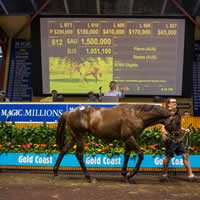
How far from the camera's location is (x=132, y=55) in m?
12.8

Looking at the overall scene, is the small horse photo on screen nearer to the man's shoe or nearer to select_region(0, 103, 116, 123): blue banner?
select_region(0, 103, 116, 123): blue banner

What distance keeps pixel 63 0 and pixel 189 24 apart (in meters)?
5.62

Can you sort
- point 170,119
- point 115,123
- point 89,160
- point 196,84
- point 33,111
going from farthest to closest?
point 196,84 < point 33,111 < point 89,160 < point 115,123 < point 170,119

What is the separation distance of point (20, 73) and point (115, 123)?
947 cm

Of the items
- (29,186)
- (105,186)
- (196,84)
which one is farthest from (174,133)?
(196,84)

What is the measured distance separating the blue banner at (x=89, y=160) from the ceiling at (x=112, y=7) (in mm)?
7506

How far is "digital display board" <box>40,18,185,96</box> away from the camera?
12.7 metres

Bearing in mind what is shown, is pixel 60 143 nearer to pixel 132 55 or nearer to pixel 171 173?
pixel 171 173

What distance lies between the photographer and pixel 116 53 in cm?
1280

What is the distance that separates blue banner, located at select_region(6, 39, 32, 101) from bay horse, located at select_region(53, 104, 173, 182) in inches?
329

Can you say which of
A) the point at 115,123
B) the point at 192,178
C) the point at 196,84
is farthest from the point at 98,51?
the point at 192,178

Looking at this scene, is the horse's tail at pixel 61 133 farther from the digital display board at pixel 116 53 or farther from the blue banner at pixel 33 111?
the digital display board at pixel 116 53

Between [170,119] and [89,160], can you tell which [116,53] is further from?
[170,119]

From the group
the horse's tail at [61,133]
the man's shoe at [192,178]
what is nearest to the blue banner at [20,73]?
the horse's tail at [61,133]
